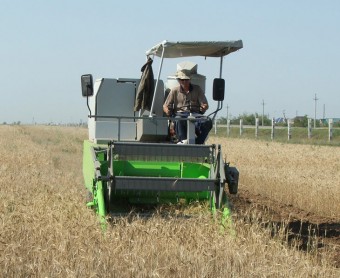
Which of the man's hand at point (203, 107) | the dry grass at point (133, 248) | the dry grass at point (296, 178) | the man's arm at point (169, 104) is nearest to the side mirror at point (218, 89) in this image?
the man's hand at point (203, 107)

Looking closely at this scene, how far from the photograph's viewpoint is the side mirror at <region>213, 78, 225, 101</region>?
10023 millimetres

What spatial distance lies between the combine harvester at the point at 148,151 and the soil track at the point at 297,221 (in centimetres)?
85

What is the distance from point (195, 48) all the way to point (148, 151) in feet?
5.78

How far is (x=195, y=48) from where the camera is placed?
1031cm

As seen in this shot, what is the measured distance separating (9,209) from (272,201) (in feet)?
20.5

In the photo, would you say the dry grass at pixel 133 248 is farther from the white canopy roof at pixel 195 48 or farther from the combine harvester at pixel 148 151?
the white canopy roof at pixel 195 48

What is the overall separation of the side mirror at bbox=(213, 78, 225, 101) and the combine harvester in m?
0.01

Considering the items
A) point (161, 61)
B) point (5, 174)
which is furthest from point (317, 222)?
point (5, 174)

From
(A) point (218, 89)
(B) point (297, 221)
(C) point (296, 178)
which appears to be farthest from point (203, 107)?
(C) point (296, 178)

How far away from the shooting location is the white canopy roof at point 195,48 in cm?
986

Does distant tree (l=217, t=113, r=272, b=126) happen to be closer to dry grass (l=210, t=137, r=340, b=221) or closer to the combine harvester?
dry grass (l=210, t=137, r=340, b=221)

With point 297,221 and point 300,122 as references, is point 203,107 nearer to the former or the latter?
point 297,221

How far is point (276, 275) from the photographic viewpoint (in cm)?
646

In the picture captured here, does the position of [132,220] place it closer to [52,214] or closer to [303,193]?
[52,214]
